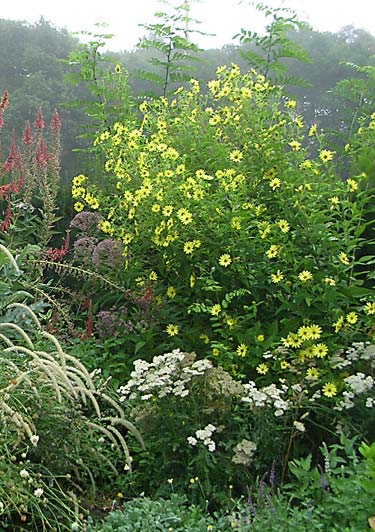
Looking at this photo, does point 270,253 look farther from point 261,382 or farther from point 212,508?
point 212,508

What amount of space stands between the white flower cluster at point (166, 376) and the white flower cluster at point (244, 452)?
28 centimetres

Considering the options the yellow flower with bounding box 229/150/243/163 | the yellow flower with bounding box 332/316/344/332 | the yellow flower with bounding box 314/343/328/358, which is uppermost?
the yellow flower with bounding box 229/150/243/163

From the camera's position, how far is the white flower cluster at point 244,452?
2.63 metres

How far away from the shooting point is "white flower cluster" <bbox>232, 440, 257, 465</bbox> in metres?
2.63

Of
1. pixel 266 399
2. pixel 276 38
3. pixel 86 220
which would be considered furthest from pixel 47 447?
pixel 276 38

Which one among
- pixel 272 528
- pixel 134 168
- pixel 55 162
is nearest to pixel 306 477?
pixel 272 528

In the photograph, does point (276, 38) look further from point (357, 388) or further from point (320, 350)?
point (357, 388)

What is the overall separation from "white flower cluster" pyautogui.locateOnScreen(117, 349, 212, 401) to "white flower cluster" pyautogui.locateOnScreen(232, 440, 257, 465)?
28 centimetres

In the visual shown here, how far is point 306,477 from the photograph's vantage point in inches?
95.9

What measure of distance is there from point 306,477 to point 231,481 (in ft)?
1.52

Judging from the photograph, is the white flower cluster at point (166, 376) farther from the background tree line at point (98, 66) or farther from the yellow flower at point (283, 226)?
the background tree line at point (98, 66)

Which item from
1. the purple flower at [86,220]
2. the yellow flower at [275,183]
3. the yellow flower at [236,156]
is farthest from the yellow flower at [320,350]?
the purple flower at [86,220]

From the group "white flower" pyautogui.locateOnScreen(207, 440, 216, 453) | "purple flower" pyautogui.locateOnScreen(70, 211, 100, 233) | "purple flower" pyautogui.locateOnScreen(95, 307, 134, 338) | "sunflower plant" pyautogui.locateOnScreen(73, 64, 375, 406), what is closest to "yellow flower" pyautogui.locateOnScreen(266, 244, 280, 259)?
"sunflower plant" pyautogui.locateOnScreen(73, 64, 375, 406)

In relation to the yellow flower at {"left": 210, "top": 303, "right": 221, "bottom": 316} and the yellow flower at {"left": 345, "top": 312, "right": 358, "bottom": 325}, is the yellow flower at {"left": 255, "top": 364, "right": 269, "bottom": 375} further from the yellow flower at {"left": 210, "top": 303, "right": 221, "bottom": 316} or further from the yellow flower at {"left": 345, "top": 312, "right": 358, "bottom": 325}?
the yellow flower at {"left": 345, "top": 312, "right": 358, "bottom": 325}
